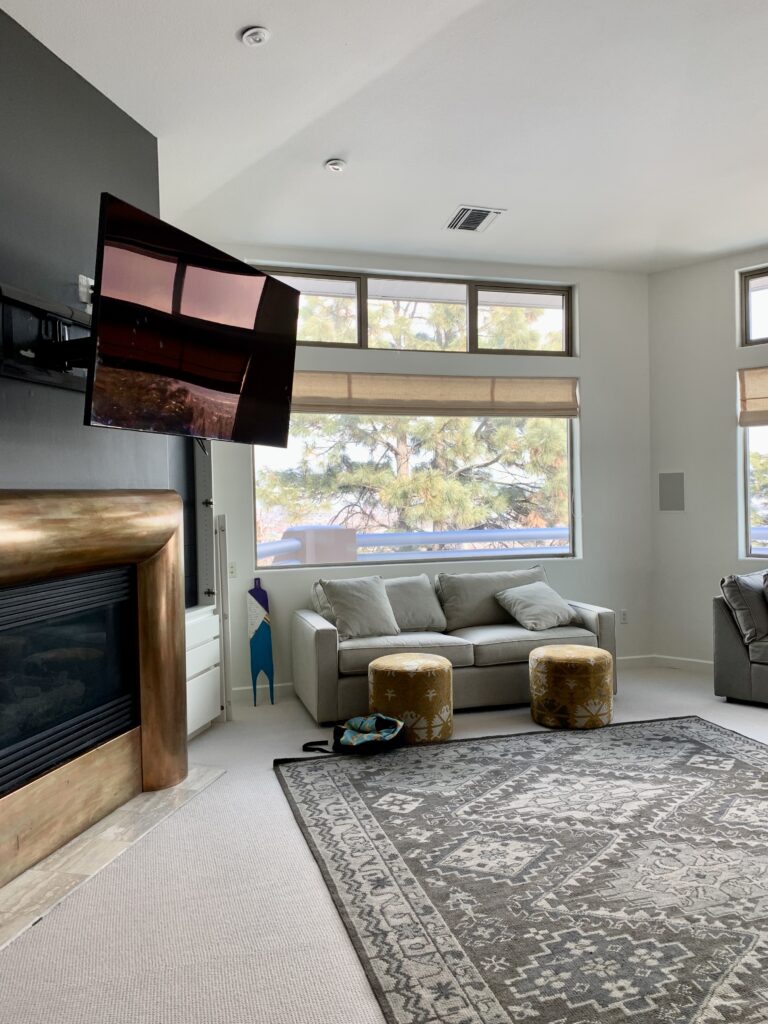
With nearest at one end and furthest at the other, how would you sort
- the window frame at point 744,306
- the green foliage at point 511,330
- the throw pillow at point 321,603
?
the throw pillow at point 321,603
the window frame at point 744,306
the green foliage at point 511,330

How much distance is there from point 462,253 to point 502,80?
7.40 feet

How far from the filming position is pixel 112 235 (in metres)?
2.50

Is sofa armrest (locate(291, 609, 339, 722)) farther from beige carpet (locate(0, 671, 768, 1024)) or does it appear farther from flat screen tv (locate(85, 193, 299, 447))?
flat screen tv (locate(85, 193, 299, 447))

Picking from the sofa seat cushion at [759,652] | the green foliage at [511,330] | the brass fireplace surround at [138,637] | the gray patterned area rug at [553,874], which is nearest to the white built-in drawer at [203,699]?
the brass fireplace surround at [138,637]

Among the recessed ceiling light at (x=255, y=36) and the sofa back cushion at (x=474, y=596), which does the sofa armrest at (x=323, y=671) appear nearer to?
the sofa back cushion at (x=474, y=596)

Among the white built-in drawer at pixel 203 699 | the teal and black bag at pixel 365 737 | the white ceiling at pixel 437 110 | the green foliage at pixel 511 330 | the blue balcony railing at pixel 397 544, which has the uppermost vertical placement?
the white ceiling at pixel 437 110

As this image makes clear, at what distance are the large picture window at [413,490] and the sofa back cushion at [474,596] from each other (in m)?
0.40

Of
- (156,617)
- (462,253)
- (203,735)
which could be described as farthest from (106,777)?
(462,253)

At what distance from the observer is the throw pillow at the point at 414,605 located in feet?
16.6

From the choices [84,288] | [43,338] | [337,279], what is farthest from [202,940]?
[337,279]

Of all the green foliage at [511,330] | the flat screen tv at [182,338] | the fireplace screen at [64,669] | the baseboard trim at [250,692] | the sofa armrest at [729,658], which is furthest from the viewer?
the green foliage at [511,330]

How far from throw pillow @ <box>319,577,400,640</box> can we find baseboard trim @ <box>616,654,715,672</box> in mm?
2134

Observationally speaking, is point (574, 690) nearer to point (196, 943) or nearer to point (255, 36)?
point (196, 943)

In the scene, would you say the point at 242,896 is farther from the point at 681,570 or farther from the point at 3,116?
the point at 681,570
